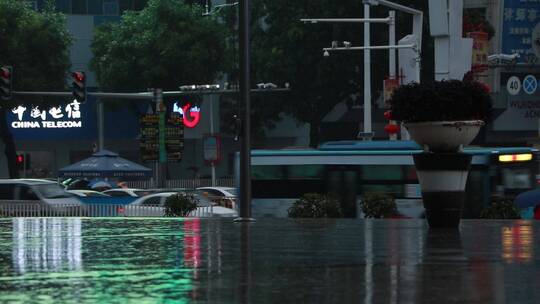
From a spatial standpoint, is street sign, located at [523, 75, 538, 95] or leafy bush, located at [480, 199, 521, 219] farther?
street sign, located at [523, 75, 538, 95]

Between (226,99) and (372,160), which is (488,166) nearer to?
(372,160)

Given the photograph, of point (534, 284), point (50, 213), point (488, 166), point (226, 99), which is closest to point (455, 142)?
point (534, 284)

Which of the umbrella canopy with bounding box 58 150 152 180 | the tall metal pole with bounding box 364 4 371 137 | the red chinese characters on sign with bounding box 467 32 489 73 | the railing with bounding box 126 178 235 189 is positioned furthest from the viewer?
the railing with bounding box 126 178 235 189

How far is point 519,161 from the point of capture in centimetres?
3130

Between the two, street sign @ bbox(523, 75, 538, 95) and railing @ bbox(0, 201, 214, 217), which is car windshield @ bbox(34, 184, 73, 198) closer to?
railing @ bbox(0, 201, 214, 217)

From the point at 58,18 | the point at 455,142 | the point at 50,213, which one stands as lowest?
the point at 50,213

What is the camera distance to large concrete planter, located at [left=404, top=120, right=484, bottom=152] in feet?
54.6

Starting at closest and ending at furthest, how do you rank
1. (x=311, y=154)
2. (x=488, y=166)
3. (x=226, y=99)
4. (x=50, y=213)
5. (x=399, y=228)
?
(x=399, y=228) < (x=488, y=166) < (x=311, y=154) < (x=50, y=213) < (x=226, y=99)

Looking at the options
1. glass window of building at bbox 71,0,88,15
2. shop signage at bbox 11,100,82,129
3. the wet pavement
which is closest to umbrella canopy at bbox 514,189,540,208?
the wet pavement

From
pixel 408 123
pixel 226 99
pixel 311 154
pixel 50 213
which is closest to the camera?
pixel 408 123

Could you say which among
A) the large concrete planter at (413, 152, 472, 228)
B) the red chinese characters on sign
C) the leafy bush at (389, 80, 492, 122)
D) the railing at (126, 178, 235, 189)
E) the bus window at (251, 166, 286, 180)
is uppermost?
the red chinese characters on sign

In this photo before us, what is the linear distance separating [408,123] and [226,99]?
2296 inches

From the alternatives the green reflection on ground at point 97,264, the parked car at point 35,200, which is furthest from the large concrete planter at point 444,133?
the parked car at point 35,200

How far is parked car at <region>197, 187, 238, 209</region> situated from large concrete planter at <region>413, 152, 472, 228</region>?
854 inches
